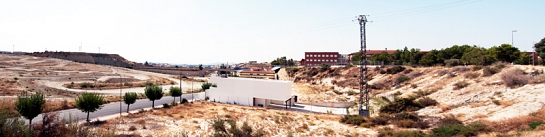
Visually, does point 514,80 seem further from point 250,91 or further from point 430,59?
point 430,59

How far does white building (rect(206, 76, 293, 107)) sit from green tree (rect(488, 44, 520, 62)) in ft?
166

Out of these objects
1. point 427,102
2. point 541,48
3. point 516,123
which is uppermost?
point 541,48

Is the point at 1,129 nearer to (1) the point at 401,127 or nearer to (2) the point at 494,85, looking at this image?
(1) the point at 401,127

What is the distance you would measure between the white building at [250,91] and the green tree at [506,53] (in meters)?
50.5

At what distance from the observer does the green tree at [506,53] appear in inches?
2512

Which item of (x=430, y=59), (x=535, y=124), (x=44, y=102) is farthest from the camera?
(x=430, y=59)

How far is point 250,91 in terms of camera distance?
46.3 metres

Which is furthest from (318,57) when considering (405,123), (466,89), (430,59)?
(405,123)

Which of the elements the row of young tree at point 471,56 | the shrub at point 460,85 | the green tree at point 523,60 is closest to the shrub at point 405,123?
the shrub at point 460,85

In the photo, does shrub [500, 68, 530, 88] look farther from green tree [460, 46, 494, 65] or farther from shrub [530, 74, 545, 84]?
green tree [460, 46, 494, 65]

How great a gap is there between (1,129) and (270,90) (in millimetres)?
34322

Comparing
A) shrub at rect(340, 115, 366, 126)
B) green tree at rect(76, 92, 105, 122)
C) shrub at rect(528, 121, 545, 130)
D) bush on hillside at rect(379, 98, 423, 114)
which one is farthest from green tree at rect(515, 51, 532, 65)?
green tree at rect(76, 92, 105, 122)

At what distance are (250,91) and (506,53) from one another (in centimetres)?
5816

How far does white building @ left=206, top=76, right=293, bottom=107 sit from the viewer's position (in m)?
44.5
